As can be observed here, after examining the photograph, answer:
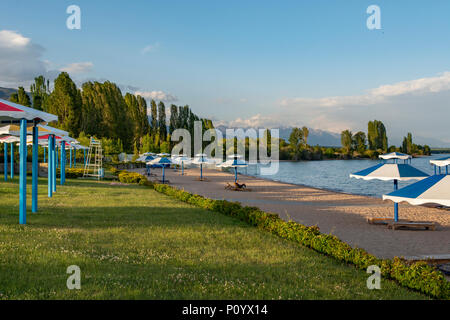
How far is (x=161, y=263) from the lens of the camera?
6.00 metres

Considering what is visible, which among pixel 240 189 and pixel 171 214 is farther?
pixel 240 189

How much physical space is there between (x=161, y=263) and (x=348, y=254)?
3348mm

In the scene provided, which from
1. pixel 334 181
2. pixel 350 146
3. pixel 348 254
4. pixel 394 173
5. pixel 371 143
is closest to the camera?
pixel 348 254

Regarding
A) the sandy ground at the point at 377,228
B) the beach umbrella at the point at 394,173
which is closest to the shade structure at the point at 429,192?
the sandy ground at the point at 377,228

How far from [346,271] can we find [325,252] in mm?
1266

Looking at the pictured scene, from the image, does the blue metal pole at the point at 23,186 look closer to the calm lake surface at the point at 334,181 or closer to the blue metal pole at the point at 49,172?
the blue metal pole at the point at 49,172

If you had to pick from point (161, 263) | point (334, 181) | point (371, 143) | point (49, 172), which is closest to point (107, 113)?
point (334, 181)

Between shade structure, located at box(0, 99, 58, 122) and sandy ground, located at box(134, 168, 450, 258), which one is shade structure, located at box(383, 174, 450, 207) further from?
shade structure, located at box(0, 99, 58, 122)

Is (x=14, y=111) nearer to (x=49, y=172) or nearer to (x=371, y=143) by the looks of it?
(x=49, y=172)

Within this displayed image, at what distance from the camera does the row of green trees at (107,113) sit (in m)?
50.8

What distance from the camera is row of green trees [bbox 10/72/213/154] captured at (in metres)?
50.8
